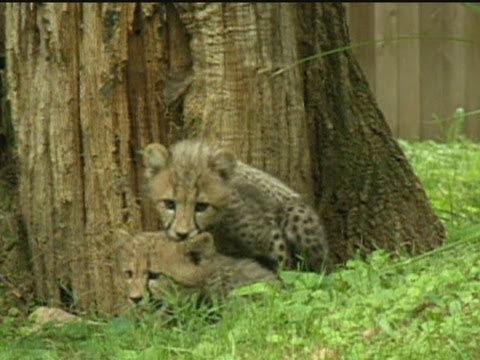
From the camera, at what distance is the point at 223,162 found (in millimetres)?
6820

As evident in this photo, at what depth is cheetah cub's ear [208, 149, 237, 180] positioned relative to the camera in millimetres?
6797

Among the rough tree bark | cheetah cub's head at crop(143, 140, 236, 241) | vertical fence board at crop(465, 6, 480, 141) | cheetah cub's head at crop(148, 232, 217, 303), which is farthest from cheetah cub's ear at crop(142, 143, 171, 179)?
vertical fence board at crop(465, 6, 480, 141)

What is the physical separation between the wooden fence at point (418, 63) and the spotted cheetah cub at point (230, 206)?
7311mm

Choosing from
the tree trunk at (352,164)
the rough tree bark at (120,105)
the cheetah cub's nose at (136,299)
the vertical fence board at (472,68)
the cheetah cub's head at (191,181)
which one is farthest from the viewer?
the vertical fence board at (472,68)

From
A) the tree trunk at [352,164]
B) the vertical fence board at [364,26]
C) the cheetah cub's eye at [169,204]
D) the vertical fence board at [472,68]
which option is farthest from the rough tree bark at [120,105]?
the vertical fence board at [472,68]

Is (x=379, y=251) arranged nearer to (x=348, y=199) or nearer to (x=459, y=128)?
(x=348, y=199)

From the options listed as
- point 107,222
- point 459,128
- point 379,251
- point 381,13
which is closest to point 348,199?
point 379,251

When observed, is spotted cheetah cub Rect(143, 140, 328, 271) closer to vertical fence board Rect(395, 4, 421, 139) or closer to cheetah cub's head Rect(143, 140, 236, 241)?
cheetah cub's head Rect(143, 140, 236, 241)

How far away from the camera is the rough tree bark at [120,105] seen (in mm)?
7016

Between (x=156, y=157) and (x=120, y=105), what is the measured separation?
1.21ft

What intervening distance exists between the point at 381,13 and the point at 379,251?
7486 millimetres

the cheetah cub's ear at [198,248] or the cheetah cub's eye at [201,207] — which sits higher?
the cheetah cub's eye at [201,207]

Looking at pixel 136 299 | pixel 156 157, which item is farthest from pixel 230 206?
pixel 136 299

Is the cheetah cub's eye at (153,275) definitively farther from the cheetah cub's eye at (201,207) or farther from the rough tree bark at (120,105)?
the rough tree bark at (120,105)
